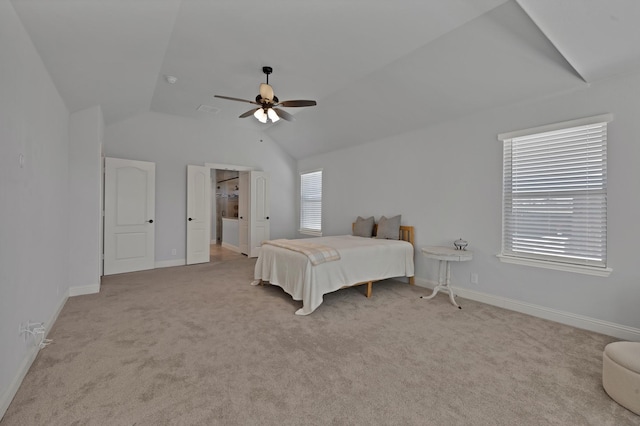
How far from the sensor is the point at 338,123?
17.3 ft

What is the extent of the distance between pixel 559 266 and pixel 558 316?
1.77 feet

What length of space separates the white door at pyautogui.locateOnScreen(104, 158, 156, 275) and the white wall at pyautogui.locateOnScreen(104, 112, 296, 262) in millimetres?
236

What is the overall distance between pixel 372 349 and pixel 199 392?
1.38 metres

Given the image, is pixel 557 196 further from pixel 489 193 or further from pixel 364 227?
pixel 364 227

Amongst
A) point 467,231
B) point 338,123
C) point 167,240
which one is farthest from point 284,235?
point 467,231

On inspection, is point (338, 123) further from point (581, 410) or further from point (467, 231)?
point (581, 410)

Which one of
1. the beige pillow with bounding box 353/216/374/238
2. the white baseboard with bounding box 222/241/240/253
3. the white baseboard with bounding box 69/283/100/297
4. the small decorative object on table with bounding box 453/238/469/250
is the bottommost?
the white baseboard with bounding box 69/283/100/297

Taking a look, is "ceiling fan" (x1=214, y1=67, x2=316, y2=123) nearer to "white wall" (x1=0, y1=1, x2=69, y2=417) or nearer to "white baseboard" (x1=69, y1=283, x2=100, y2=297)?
"white wall" (x1=0, y1=1, x2=69, y2=417)

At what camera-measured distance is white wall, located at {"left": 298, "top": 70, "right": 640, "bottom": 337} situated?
8.88 ft

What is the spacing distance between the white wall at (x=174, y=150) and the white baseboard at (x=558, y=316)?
5.27 meters

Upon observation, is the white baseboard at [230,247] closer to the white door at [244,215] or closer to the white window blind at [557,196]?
the white door at [244,215]

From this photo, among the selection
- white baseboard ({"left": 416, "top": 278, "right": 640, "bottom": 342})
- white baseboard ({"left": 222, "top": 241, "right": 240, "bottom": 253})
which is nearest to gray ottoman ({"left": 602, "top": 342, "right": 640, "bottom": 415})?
white baseboard ({"left": 416, "top": 278, "right": 640, "bottom": 342})

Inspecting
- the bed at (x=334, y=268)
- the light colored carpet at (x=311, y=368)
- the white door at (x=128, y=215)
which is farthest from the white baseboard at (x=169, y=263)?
the bed at (x=334, y=268)

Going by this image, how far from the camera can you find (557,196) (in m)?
3.14
